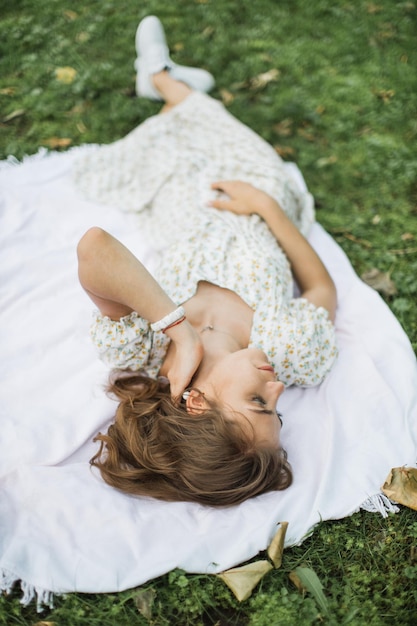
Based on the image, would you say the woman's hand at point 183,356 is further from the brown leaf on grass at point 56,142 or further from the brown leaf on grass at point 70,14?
the brown leaf on grass at point 70,14

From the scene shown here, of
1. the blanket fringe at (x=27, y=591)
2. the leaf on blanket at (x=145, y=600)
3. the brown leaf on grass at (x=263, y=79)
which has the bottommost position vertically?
the leaf on blanket at (x=145, y=600)

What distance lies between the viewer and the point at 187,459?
2627 millimetres

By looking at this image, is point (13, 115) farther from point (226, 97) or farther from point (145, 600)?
point (145, 600)

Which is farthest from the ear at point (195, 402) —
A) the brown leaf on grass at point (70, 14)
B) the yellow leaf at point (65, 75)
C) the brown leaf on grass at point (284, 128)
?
the brown leaf on grass at point (70, 14)

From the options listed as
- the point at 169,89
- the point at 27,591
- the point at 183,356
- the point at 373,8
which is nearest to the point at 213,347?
the point at 183,356

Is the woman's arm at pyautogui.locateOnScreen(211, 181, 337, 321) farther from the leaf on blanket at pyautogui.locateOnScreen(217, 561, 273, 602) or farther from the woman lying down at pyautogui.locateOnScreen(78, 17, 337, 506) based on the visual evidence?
the leaf on blanket at pyautogui.locateOnScreen(217, 561, 273, 602)

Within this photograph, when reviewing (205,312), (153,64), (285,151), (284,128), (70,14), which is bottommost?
(205,312)

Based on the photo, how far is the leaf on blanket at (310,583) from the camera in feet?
7.92

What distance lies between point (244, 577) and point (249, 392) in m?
0.84

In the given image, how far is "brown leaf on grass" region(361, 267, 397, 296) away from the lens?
3.79m

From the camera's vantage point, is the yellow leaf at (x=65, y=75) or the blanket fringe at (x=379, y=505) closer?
the blanket fringe at (x=379, y=505)

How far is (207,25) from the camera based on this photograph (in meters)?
5.30

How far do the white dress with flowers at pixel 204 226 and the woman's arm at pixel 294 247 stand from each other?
0.06 meters

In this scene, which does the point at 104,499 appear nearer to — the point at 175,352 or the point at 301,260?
the point at 175,352
